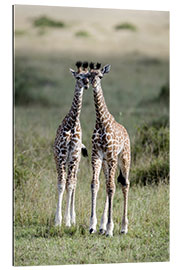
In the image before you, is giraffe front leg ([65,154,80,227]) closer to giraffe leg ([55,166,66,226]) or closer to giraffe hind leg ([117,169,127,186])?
giraffe leg ([55,166,66,226])

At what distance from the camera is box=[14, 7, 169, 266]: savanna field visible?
6.59 meters

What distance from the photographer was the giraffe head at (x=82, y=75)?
6.45 m

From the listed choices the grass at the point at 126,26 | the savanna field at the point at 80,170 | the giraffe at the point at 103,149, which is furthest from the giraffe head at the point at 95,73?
the grass at the point at 126,26

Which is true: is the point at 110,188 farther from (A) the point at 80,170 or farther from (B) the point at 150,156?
(B) the point at 150,156

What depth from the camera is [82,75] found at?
21.2 feet

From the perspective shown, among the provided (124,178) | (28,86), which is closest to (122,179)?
(124,178)

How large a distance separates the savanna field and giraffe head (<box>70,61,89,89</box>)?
94 centimetres

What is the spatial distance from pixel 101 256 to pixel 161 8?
3.04 m

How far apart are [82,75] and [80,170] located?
163 centimetres

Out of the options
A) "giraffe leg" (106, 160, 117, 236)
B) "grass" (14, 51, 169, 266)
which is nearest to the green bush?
"grass" (14, 51, 169, 266)

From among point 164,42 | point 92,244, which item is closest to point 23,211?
point 92,244

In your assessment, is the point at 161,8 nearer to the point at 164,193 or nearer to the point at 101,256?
the point at 164,193

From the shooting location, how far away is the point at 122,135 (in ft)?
22.3

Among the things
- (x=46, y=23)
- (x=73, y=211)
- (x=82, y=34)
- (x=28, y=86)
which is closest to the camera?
(x=73, y=211)
